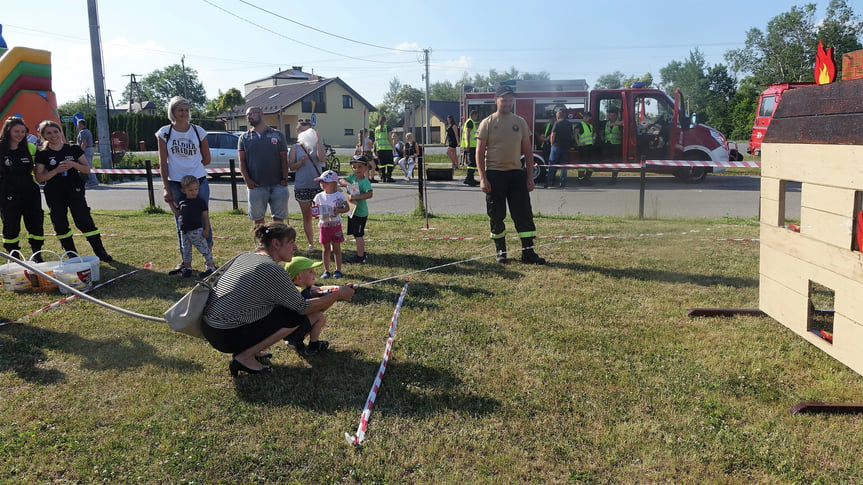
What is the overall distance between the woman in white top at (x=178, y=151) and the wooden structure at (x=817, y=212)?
5.59m

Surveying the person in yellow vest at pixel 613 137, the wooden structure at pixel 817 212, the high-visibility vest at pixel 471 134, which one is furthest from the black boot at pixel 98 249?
the person in yellow vest at pixel 613 137

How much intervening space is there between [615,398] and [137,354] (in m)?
3.42

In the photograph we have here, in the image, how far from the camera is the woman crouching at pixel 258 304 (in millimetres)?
3668

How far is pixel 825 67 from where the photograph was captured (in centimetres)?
396

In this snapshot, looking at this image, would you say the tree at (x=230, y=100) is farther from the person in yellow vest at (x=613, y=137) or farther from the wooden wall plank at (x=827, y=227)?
the wooden wall plank at (x=827, y=227)

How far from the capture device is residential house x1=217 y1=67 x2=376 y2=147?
5859cm

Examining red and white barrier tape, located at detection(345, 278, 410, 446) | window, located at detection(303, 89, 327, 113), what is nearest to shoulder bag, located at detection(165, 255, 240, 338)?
red and white barrier tape, located at detection(345, 278, 410, 446)

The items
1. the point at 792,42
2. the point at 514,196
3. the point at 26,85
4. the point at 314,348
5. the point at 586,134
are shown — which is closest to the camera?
the point at 314,348

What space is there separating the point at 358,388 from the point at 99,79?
17.4 metres

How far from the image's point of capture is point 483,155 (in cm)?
706

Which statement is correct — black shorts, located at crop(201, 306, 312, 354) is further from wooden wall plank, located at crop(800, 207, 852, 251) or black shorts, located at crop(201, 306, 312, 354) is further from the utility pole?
the utility pole

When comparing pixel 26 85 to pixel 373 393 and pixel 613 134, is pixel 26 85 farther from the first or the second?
pixel 613 134

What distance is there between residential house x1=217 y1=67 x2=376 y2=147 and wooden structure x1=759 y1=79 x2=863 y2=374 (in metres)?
54.9

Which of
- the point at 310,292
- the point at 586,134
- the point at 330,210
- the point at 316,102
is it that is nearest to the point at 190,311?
the point at 310,292
